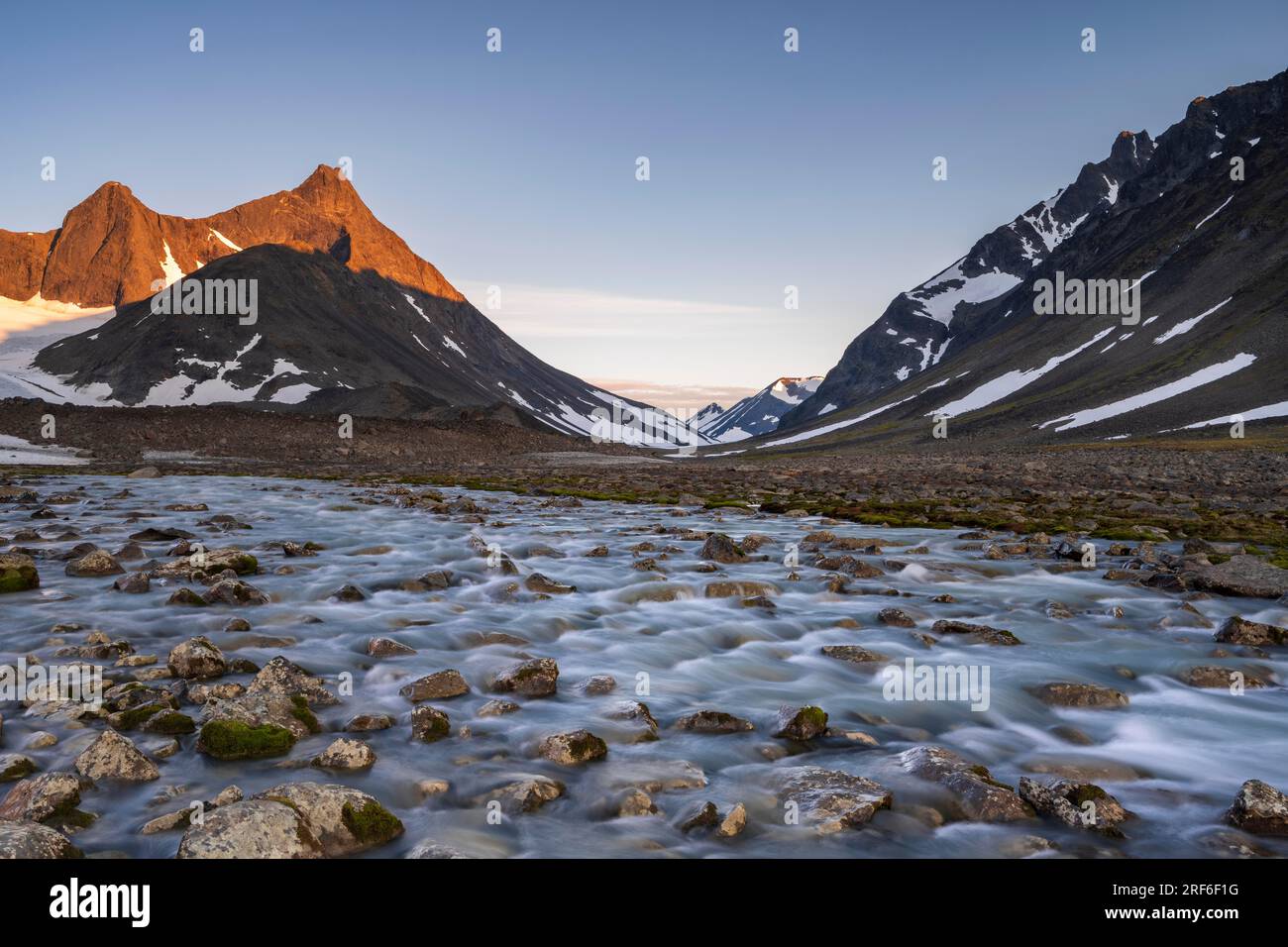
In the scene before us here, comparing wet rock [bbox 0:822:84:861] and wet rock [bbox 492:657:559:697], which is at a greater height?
wet rock [bbox 0:822:84:861]

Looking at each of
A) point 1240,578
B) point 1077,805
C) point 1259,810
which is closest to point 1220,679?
point 1259,810

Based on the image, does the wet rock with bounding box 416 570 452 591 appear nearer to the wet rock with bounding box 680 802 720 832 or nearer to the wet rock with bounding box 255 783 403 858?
the wet rock with bounding box 255 783 403 858

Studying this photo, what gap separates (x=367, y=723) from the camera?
25.8 feet

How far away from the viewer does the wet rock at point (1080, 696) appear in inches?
359

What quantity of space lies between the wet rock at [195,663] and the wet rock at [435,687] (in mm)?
2127

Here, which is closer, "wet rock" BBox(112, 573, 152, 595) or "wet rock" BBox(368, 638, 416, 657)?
"wet rock" BBox(368, 638, 416, 657)

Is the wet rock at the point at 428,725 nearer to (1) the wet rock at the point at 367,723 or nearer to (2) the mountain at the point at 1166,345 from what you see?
(1) the wet rock at the point at 367,723

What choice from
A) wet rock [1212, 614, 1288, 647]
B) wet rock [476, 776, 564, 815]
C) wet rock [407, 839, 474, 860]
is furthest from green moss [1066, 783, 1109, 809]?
wet rock [1212, 614, 1288, 647]

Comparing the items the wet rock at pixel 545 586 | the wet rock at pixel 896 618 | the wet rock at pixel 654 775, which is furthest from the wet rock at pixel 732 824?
the wet rock at pixel 545 586

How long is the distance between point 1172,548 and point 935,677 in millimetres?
11834

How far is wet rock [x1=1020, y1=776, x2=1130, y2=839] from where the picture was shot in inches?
234

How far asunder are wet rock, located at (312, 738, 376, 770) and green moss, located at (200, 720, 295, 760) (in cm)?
43
